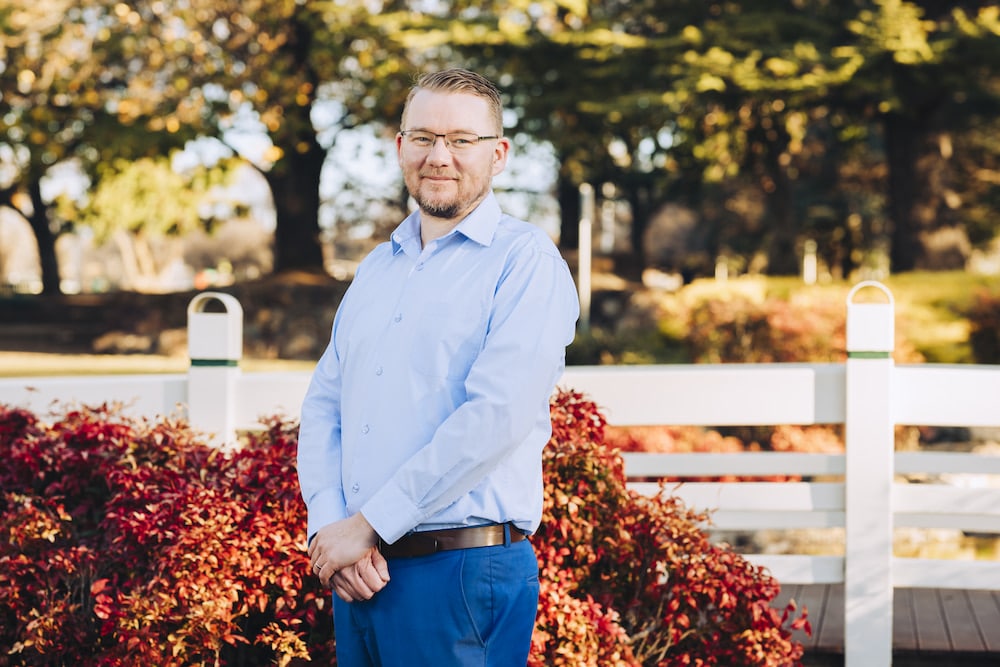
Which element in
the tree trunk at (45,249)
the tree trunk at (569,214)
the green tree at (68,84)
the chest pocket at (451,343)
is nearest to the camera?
the chest pocket at (451,343)

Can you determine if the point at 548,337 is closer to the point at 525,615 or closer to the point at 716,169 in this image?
the point at 525,615

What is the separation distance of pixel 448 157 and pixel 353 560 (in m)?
0.91

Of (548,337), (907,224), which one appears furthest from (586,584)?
(907,224)

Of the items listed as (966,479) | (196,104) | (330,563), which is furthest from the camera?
(196,104)

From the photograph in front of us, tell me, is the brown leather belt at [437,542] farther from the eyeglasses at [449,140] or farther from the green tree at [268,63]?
the green tree at [268,63]

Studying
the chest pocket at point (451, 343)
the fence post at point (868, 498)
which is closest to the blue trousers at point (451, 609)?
the chest pocket at point (451, 343)

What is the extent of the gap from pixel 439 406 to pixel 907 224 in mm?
15778

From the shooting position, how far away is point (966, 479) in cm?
985

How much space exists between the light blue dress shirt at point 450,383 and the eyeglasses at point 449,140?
0.56 feet

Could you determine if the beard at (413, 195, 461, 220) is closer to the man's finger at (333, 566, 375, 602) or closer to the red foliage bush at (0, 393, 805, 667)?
the man's finger at (333, 566, 375, 602)

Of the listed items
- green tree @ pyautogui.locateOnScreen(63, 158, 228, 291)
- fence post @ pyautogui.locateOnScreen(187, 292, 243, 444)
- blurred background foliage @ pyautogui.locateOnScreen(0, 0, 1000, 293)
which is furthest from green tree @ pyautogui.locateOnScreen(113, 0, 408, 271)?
fence post @ pyautogui.locateOnScreen(187, 292, 243, 444)

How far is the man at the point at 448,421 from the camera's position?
8.47 ft

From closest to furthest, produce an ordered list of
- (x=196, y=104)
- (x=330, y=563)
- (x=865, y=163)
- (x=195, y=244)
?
(x=330, y=563) → (x=196, y=104) → (x=865, y=163) → (x=195, y=244)

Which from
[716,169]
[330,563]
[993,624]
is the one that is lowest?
[993,624]
